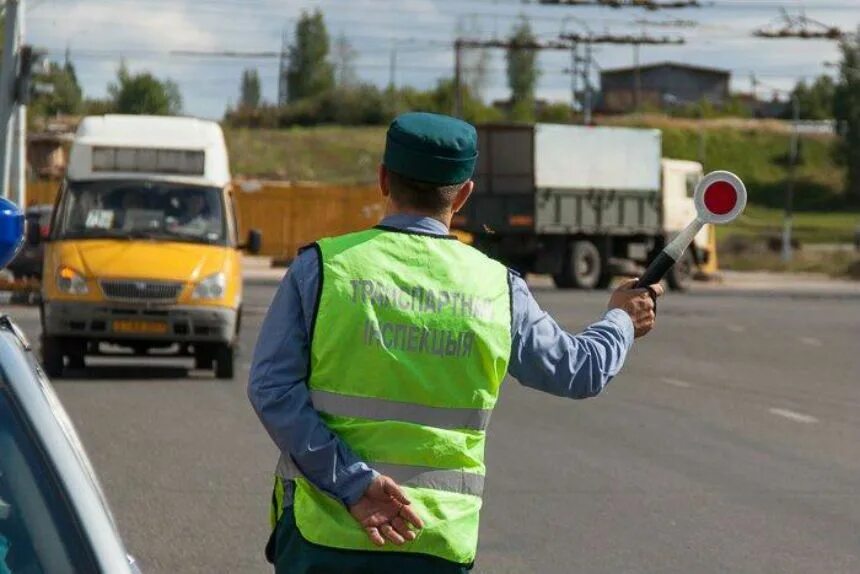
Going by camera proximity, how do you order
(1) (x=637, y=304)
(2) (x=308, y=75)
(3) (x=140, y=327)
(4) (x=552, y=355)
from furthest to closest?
(2) (x=308, y=75) → (3) (x=140, y=327) → (1) (x=637, y=304) → (4) (x=552, y=355)

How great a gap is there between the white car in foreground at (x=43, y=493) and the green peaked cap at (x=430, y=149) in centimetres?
114

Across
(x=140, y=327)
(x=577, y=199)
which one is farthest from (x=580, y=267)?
(x=140, y=327)

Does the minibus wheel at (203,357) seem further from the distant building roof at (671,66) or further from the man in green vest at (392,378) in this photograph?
the distant building roof at (671,66)

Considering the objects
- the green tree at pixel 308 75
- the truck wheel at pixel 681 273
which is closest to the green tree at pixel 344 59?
the green tree at pixel 308 75

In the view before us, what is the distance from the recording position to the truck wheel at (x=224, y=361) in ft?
65.0

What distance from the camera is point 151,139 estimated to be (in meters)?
21.0

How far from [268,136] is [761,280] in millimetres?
53825

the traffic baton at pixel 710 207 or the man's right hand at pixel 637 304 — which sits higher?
the traffic baton at pixel 710 207

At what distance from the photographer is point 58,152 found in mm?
73000

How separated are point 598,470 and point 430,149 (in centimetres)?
865

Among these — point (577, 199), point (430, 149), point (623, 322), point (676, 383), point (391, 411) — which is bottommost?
point (577, 199)

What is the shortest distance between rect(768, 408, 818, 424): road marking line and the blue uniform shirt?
1213 centimetres

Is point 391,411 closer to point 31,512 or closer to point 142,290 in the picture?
point 31,512

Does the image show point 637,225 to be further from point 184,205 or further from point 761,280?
point 184,205
